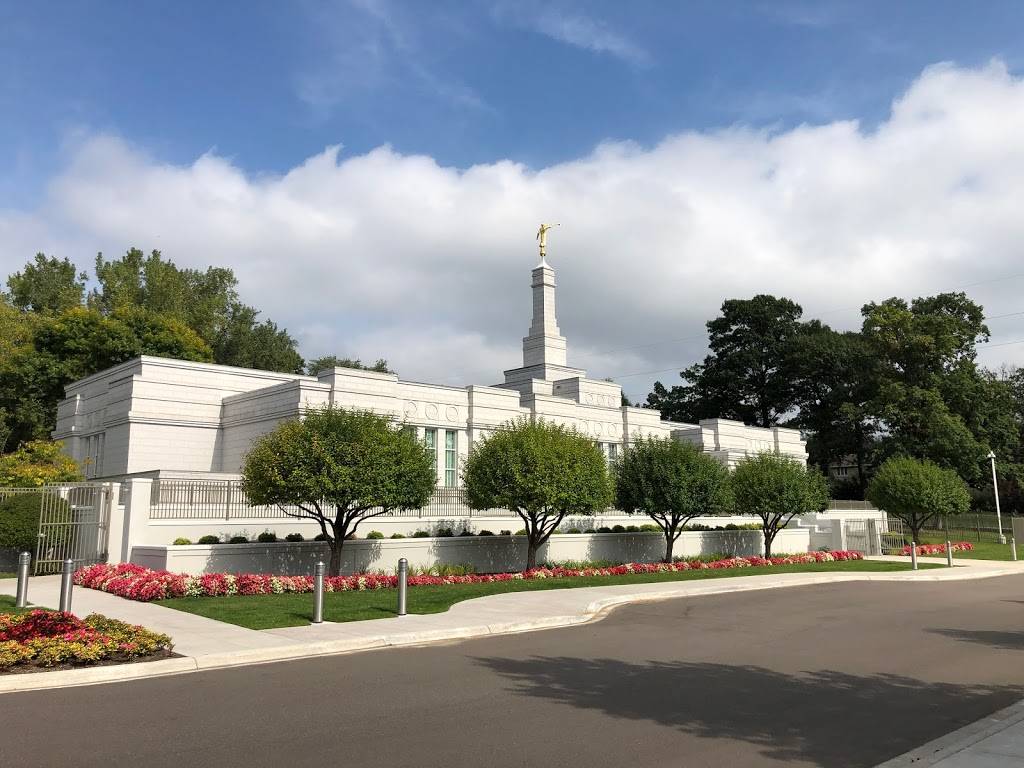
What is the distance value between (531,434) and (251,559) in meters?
9.37

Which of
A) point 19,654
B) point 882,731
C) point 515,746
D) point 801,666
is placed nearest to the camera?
point 515,746

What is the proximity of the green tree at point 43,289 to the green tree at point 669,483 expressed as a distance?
42819 mm

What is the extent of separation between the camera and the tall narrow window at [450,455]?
1367 inches

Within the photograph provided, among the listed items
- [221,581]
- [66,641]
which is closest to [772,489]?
[221,581]

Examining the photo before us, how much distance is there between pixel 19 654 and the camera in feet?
31.5

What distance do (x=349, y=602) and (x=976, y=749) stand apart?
510 inches

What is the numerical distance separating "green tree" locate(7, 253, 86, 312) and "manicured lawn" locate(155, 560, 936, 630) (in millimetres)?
45157

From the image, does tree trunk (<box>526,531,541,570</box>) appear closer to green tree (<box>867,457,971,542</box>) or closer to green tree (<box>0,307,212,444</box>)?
green tree (<box>867,457,971,542</box>)

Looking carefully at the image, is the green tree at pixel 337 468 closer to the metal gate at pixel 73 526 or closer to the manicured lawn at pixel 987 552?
the metal gate at pixel 73 526

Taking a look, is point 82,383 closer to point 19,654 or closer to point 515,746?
point 19,654

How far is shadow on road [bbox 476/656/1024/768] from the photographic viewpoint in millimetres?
7121

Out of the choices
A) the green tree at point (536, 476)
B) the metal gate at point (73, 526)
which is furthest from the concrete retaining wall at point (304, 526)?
the green tree at point (536, 476)

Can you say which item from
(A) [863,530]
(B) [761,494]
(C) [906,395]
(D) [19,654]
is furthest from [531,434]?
(C) [906,395]

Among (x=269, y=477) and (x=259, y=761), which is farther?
(x=269, y=477)
